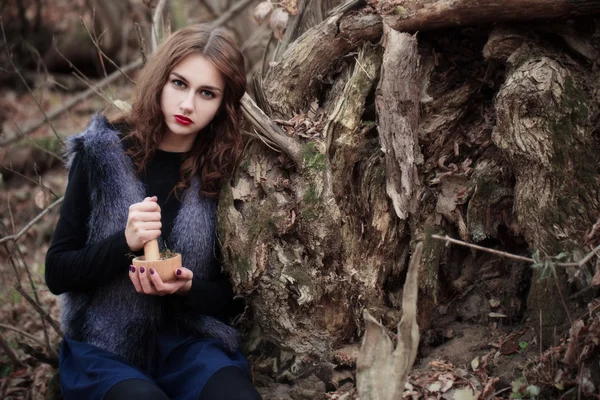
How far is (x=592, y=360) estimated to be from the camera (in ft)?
7.95

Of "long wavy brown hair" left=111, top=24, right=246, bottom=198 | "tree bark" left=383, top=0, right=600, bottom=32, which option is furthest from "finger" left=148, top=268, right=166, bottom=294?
"tree bark" left=383, top=0, right=600, bottom=32

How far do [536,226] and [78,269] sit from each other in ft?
6.90

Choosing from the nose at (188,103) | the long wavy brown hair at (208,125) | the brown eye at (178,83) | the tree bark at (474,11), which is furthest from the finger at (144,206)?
the tree bark at (474,11)

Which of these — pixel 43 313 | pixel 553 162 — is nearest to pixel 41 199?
pixel 43 313

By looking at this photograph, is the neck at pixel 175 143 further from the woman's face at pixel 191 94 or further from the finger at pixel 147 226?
the finger at pixel 147 226

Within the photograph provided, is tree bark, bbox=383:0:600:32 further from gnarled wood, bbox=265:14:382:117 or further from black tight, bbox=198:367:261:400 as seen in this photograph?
black tight, bbox=198:367:261:400

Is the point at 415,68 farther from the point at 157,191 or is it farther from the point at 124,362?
the point at 124,362

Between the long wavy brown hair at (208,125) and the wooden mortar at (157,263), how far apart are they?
1.50 ft

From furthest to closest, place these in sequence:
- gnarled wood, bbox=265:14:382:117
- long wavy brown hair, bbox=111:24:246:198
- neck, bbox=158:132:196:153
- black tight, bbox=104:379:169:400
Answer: gnarled wood, bbox=265:14:382:117 < neck, bbox=158:132:196:153 < long wavy brown hair, bbox=111:24:246:198 < black tight, bbox=104:379:169:400

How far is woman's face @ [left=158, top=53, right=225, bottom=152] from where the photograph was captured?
281 centimetres

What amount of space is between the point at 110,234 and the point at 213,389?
88 centimetres

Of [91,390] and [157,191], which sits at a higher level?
[157,191]

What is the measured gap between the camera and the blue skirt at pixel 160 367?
265 centimetres

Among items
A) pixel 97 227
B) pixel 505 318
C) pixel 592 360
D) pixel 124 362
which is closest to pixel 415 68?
pixel 505 318
